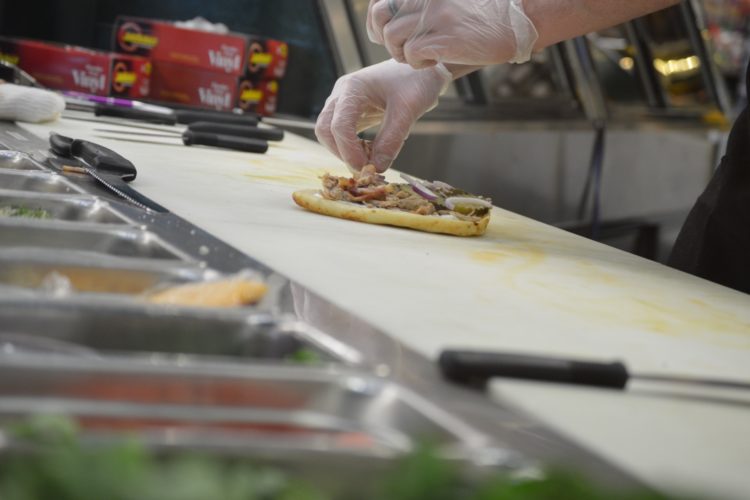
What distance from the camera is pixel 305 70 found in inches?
144

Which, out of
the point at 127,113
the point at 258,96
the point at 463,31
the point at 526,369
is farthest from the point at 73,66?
the point at 526,369

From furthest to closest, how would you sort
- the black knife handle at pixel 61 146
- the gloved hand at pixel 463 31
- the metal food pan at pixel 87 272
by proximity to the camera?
1. the gloved hand at pixel 463 31
2. the black knife handle at pixel 61 146
3. the metal food pan at pixel 87 272

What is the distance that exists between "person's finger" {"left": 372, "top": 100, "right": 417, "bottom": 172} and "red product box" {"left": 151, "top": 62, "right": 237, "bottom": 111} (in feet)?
4.12

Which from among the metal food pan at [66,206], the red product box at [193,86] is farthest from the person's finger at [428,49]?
the red product box at [193,86]

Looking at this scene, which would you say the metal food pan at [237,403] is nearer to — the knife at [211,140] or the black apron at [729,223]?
the black apron at [729,223]

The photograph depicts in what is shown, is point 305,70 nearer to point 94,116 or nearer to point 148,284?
point 94,116

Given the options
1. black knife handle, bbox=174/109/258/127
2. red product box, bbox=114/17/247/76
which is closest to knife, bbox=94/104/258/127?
black knife handle, bbox=174/109/258/127

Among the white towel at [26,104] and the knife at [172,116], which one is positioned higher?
the white towel at [26,104]

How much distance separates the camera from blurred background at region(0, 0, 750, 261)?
3.66m

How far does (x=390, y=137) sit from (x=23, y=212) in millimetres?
1030

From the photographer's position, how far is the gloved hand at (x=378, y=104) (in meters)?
2.27

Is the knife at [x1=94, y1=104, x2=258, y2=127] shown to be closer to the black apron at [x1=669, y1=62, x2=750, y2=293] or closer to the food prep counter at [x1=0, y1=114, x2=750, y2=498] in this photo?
the food prep counter at [x1=0, y1=114, x2=750, y2=498]

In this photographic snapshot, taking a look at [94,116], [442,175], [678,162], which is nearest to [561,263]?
[94,116]

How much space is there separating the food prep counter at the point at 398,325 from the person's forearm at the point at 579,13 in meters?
0.41
